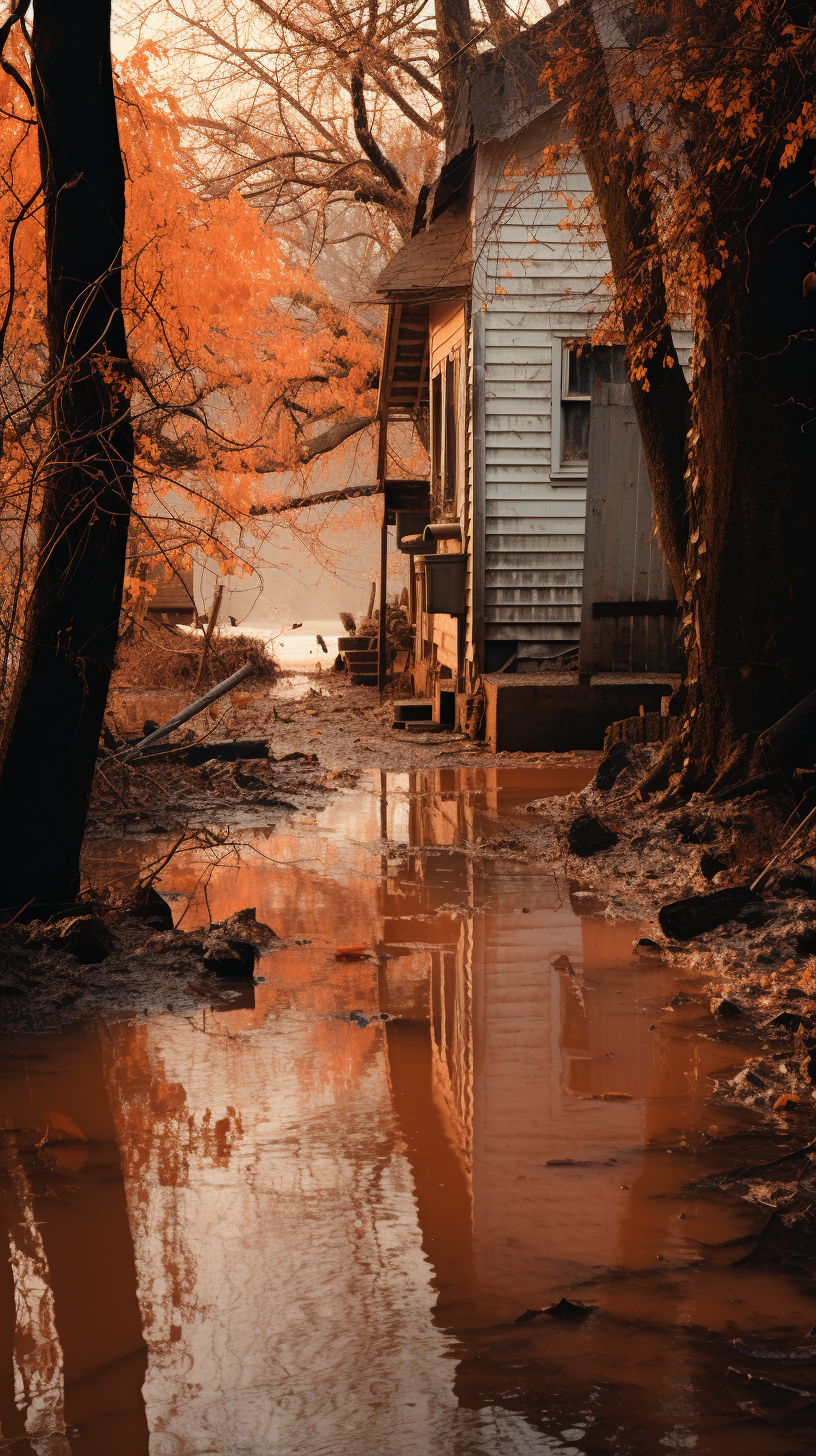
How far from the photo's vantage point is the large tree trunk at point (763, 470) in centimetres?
688

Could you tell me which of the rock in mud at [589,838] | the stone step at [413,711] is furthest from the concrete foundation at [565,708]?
the rock in mud at [589,838]

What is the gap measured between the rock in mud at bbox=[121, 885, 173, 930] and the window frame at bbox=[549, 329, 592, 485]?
322 inches

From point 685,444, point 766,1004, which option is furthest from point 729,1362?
point 685,444

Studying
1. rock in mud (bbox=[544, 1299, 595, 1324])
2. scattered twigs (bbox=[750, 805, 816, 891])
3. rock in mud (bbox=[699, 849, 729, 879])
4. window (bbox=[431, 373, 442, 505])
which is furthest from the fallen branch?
rock in mud (bbox=[544, 1299, 595, 1324])

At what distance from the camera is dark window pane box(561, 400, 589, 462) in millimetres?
12703

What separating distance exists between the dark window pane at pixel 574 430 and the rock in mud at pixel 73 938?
8970 millimetres

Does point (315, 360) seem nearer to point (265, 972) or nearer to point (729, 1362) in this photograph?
point (265, 972)

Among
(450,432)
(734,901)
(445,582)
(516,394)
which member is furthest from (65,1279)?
(450,432)

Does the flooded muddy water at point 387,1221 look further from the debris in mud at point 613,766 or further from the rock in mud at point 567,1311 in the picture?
the debris in mud at point 613,766

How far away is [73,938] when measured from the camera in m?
5.08

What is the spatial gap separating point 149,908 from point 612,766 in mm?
3911

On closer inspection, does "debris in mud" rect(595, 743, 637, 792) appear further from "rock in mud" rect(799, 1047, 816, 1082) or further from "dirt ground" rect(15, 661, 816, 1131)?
"rock in mud" rect(799, 1047, 816, 1082)

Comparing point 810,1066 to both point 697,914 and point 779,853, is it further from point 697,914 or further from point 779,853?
point 779,853

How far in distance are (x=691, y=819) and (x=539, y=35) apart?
7879 mm
